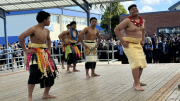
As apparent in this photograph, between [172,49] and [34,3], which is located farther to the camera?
[34,3]

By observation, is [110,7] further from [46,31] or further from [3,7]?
[46,31]

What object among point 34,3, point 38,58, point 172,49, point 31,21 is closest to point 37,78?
point 38,58

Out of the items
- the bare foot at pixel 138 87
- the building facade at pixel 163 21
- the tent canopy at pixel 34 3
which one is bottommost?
the bare foot at pixel 138 87

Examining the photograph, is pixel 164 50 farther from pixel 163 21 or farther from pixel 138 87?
pixel 163 21

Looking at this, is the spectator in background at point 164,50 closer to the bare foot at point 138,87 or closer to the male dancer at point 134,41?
the male dancer at point 134,41

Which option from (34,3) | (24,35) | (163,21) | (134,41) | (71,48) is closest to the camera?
(24,35)

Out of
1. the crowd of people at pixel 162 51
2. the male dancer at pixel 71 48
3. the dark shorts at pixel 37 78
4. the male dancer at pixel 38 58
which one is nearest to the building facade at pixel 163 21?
the crowd of people at pixel 162 51

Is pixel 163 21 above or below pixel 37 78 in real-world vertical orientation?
above

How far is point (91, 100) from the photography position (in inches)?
188

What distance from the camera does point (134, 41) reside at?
5.75 metres

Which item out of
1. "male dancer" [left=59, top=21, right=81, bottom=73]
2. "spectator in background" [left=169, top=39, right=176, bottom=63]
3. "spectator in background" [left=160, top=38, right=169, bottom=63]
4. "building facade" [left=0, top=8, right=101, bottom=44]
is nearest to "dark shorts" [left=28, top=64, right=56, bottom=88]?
"male dancer" [left=59, top=21, right=81, bottom=73]

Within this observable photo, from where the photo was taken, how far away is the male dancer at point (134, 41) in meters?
5.67

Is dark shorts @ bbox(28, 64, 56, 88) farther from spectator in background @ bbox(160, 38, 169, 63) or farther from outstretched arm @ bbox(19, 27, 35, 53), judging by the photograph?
spectator in background @ bbox(160, 38, 169, 63)

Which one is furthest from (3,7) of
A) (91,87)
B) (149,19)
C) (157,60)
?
(149,19)
